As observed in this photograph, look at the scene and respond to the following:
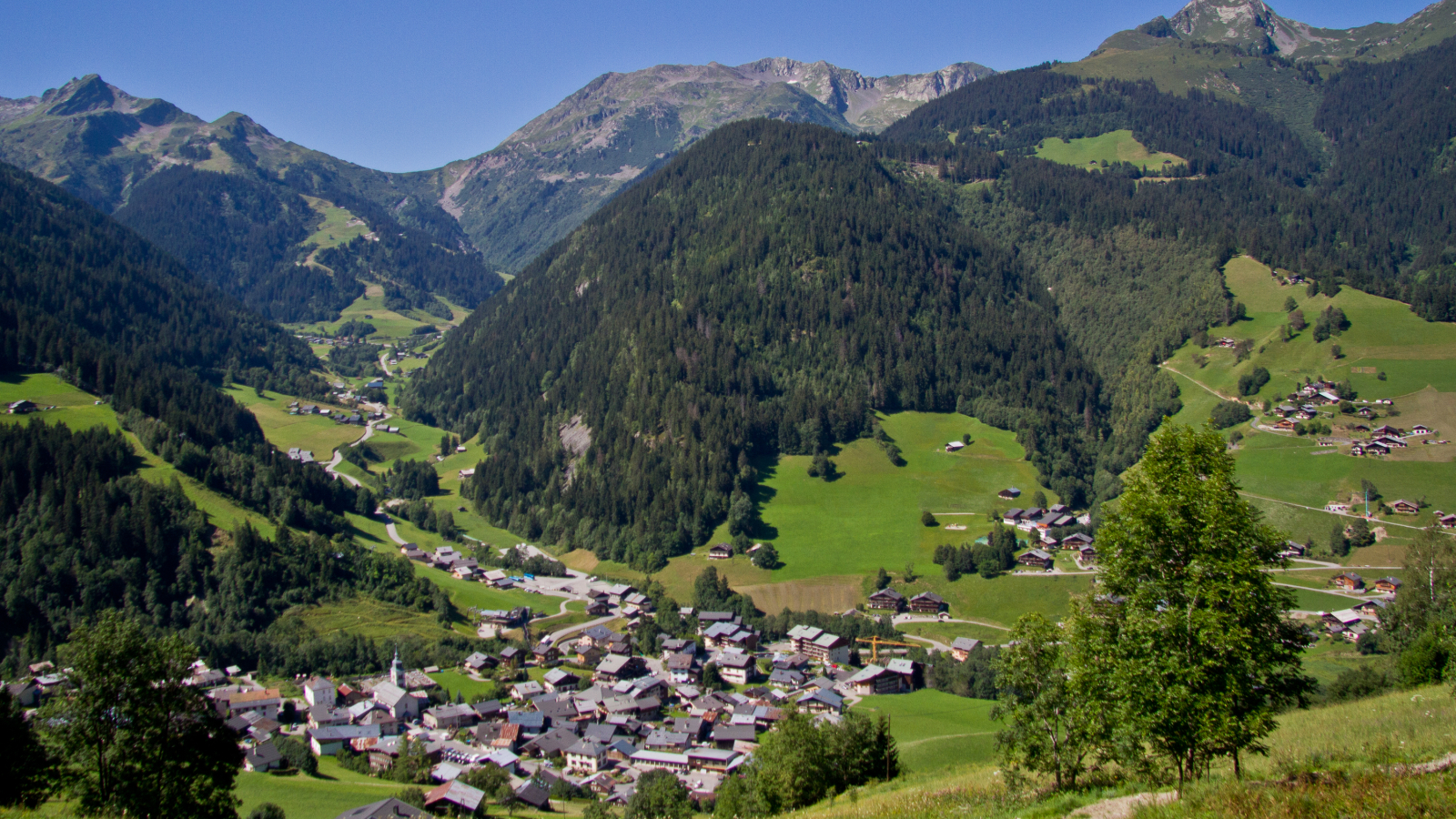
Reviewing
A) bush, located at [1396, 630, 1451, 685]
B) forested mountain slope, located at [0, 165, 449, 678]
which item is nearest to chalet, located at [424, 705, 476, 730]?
forested mountain slope, located at [0, 165, 449, 678]

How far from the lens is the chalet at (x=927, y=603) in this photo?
113 m

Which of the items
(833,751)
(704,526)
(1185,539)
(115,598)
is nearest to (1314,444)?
(704,526)

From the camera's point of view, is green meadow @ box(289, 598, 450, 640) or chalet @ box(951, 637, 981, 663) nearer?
chalet @ box(951, 637, 981, 663)

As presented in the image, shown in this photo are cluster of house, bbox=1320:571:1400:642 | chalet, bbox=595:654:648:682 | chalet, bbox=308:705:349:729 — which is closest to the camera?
chalet, bbox=308:705:349:729

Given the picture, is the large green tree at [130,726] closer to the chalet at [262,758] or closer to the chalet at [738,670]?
the chalet at [262,758]

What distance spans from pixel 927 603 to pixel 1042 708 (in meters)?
86.1

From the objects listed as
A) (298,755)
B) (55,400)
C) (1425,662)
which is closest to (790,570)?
(298,755)

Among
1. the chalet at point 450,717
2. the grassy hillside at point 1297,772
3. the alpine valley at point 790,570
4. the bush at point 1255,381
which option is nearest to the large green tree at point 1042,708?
the alpine valley at point 790,570

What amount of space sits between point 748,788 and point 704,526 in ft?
301

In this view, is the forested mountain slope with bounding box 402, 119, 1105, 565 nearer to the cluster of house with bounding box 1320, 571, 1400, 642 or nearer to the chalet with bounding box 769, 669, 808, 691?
the chalet with bounding box 769, 669, 808, 691

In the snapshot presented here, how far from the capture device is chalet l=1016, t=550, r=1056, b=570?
117369mm

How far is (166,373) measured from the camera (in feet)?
543

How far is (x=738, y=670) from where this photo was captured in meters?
93.2

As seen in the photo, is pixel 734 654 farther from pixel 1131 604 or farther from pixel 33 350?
pixel 33 350
